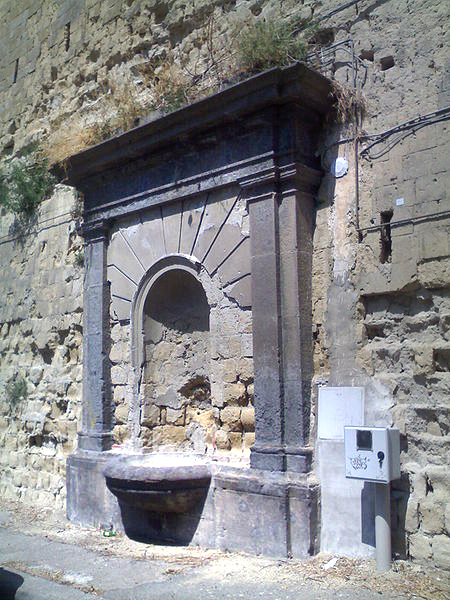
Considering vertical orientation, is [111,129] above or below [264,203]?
above

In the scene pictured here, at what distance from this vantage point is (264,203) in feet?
19.3

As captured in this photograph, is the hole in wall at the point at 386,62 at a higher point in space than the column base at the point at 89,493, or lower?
higher

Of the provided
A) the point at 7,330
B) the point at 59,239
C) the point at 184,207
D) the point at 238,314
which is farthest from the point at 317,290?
the point at 7,330

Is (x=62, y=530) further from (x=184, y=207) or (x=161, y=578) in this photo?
(x=184, y=207)

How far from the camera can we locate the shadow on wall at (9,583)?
4.91 meters

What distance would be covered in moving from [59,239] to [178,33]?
2875 mm

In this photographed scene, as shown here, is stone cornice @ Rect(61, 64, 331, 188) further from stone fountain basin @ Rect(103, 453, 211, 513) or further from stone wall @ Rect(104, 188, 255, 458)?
stone fountain basin @ Rect(103, 453, 211, 513)

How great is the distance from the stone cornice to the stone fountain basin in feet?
9.97

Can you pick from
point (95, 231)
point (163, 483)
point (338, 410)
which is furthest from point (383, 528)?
point (95, 231)

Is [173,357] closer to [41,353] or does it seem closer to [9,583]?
[41,353]

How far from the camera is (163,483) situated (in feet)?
19.7

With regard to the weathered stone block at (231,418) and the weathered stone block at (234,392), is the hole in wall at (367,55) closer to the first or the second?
the weathered stone block at (234,392)

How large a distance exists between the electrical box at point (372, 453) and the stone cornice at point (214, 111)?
108 inches

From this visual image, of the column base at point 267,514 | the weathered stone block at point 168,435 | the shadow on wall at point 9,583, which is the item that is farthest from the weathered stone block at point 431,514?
the shadow on wall at point 9,583
